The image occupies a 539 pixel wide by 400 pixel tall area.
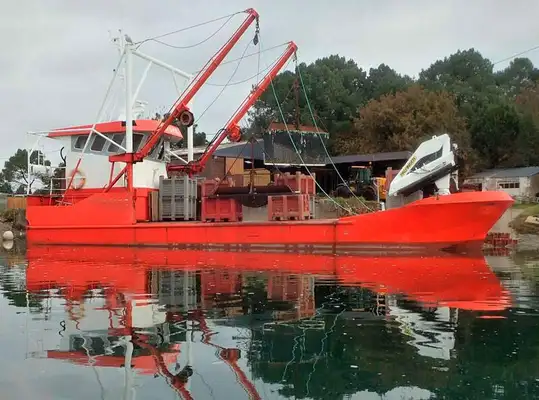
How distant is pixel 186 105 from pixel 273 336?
15.3m

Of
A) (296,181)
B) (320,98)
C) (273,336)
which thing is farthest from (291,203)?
(320,98)

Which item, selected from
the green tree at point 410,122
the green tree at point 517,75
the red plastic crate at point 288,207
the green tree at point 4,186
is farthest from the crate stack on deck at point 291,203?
the green tree at point 4,186

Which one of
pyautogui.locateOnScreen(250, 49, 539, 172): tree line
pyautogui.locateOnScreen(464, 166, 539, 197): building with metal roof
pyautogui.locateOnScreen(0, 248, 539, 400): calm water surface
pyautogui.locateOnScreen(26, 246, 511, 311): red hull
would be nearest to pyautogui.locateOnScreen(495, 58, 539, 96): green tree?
pyautogui.locateOnScreen(250, 49, 539, 172): tree line

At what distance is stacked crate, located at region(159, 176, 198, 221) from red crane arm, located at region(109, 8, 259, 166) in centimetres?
125

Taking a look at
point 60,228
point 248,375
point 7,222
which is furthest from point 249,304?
point 7,222

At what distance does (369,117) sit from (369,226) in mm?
24615

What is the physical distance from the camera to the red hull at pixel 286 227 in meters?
15.5

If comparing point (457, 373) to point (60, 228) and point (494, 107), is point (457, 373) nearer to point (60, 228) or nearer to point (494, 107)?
point (60, 228)

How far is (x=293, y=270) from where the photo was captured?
12.5 m

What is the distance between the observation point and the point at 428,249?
15.9 metres

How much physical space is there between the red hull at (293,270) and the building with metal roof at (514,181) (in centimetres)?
1980

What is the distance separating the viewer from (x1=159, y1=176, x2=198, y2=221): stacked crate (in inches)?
766

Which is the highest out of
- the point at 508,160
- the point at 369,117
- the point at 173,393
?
the point at 369,117

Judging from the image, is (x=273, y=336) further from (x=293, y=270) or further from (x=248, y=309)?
(x=293, y=270)
